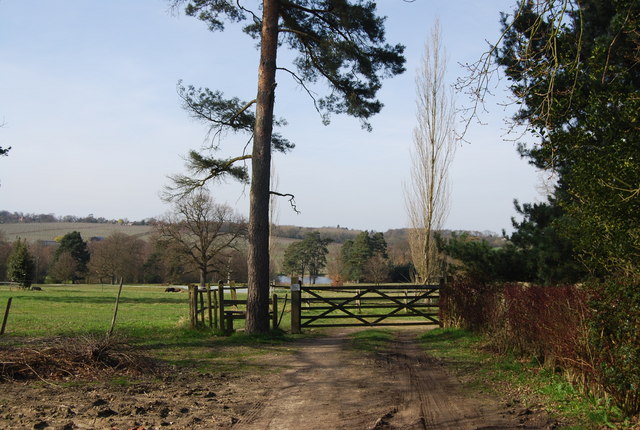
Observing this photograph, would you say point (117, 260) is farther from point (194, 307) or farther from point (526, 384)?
point (526, 384)

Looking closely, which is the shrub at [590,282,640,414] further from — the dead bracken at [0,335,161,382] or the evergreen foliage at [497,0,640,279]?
the dead bracken at [0,335,161,382]

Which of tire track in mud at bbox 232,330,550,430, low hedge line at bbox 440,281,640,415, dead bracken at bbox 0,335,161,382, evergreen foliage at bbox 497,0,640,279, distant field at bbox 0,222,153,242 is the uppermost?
distant field at bbox 0,222,153,242

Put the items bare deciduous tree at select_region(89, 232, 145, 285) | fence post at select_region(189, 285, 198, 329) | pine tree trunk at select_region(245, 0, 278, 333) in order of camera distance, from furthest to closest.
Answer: bare deciduous tree at select_region(89, 232, 145, 285), fence post at select_region(189, 285, 198, 329), pine tree trunk at select_region(245, 0, 278, 333)

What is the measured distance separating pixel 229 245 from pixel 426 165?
27.8 metres

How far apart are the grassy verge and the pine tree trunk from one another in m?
4.23

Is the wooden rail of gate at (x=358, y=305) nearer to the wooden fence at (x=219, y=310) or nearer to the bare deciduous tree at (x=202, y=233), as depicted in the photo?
the wooden fence at (x=219, y=310)

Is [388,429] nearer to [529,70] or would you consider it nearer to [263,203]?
[529,70]

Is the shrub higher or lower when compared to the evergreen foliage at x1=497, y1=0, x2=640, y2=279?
lower

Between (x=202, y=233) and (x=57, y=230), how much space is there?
A: 8244cm

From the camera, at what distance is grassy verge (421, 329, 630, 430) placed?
5.96 m

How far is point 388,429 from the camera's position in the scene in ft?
18.6

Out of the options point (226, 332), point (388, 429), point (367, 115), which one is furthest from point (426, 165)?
point (388, 429)

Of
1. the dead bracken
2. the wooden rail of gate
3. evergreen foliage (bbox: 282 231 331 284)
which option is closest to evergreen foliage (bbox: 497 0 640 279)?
the wooden rail of gate

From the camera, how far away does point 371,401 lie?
6.95 metres
